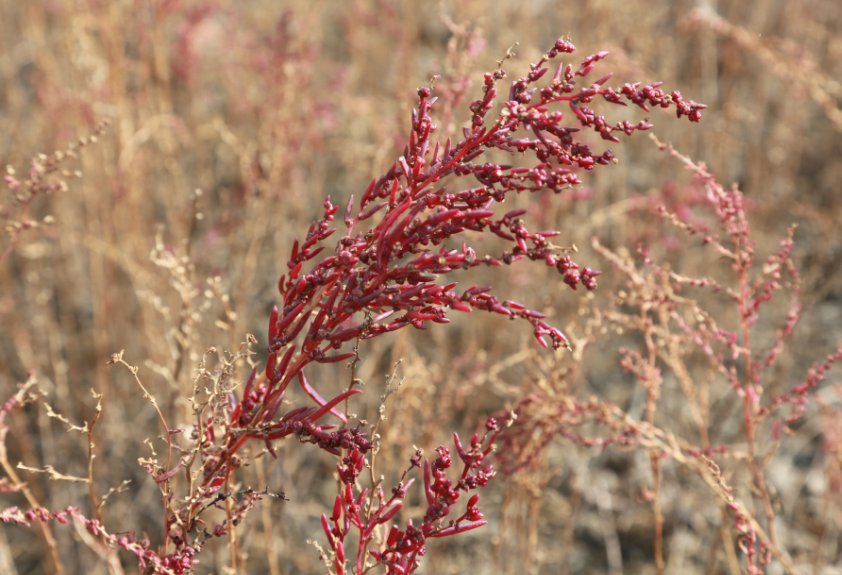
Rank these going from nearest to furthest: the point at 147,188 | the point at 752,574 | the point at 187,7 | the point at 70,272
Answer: the point at 752,574
the point at 147,188
the point at 70,272
the point at 187,7

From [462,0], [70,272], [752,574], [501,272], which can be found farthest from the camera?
[70,272]

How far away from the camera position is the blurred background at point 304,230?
8.25ft

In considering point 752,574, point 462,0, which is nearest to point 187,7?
point 462,0

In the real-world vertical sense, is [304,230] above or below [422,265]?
above

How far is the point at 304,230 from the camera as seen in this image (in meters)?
3.88

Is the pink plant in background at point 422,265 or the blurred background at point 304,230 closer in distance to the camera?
the pink plant in background at point 422,265

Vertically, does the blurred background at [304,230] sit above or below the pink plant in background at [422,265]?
above

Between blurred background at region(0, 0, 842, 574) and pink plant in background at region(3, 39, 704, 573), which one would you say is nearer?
pink plant in background at region(3, 39, 704, 573)

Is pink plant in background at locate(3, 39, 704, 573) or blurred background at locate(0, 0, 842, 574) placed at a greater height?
blurred background at locate(0, 0, 842, 574)

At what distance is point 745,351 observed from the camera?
1.59 metres

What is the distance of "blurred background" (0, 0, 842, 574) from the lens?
2514mm

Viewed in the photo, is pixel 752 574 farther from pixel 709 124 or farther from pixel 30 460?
pixel 709 124

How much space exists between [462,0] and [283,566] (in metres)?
2.13

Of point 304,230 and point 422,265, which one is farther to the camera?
point 304,230
